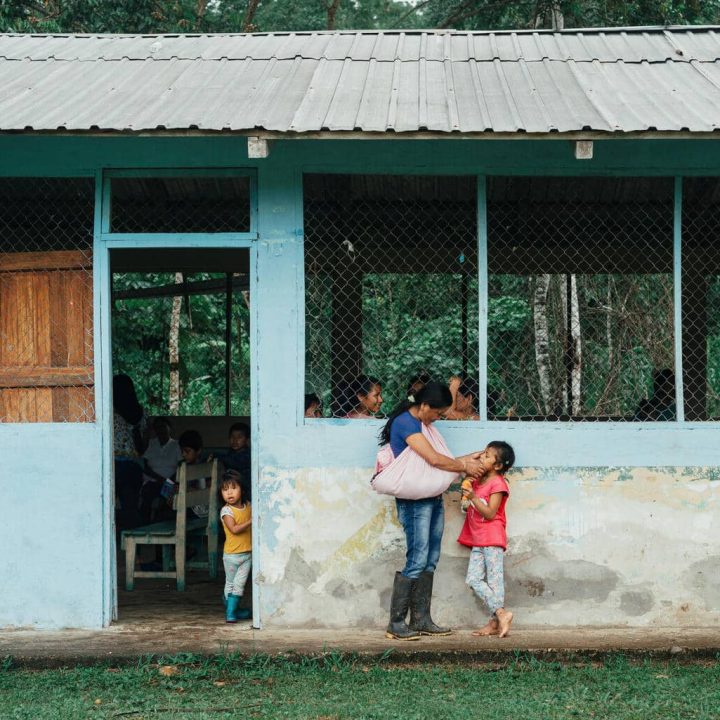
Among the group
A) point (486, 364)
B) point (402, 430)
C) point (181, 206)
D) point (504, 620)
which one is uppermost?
point (181, 206)

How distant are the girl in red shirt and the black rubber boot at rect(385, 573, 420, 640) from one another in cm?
37

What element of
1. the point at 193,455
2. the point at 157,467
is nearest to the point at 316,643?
the point at 193,455

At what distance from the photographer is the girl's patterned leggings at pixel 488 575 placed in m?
6.07

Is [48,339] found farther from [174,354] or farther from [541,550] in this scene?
[174,354]

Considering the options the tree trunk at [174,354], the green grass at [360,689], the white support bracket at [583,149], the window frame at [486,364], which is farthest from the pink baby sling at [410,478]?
the tree trunk at [174,354]

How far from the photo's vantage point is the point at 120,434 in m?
8.88

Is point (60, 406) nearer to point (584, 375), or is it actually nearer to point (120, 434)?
point (120, 434)

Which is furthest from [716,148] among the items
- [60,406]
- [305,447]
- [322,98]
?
[60,406]

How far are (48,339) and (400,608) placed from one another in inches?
105

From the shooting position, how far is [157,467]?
8.99 m

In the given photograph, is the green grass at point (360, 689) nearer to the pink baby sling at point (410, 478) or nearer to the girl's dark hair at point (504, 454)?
the pink baby sling at point (410, 478)

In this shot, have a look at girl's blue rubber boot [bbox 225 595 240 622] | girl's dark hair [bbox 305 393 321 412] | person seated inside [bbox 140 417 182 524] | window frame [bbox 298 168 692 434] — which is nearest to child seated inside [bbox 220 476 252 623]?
girl's blue rubber boot [bbox 225 595 240 622]

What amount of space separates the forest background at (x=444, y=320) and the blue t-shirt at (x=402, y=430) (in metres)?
7.27

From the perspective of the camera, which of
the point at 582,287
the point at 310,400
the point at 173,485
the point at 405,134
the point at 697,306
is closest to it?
the point at 405,134
